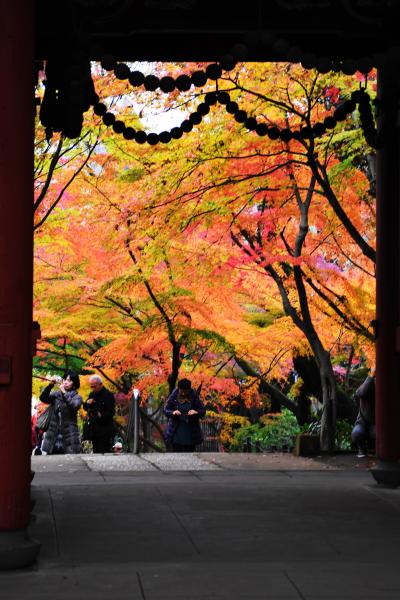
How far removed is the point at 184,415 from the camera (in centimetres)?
1756

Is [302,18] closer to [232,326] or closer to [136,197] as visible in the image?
[136,197]

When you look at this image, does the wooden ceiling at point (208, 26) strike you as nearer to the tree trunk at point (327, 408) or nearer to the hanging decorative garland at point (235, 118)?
the hanging decorative garland at point (235, 118)

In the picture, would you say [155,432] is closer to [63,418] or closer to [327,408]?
[63,418]

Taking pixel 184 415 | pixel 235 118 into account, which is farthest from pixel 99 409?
pixel 235 118

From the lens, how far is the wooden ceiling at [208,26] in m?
9.36

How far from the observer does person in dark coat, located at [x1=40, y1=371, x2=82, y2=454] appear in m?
17.3
